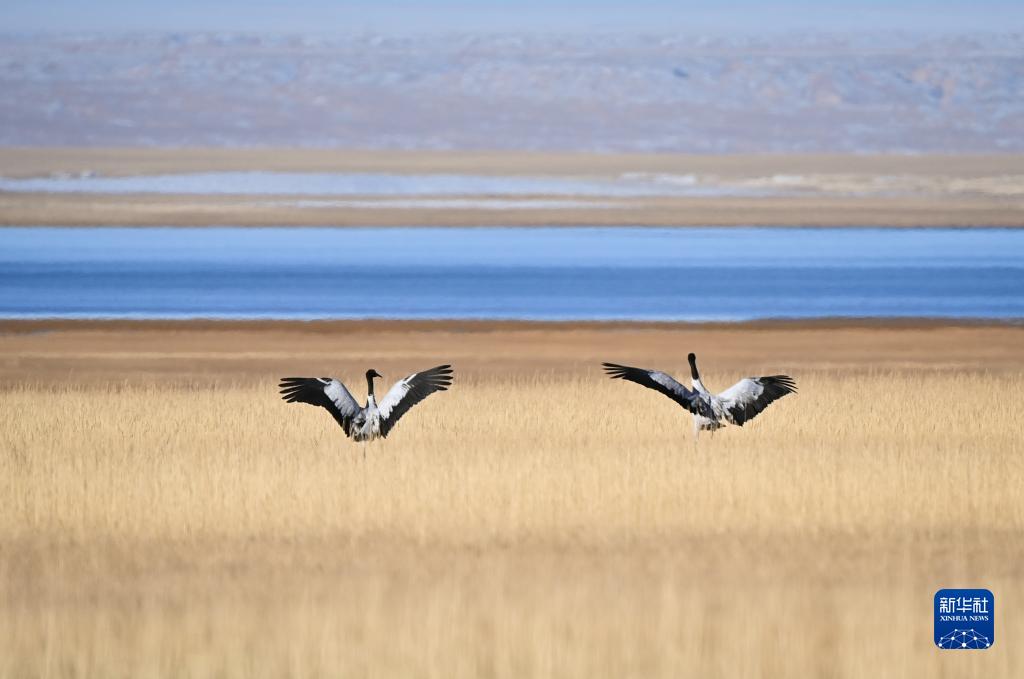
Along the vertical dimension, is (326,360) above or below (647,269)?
below

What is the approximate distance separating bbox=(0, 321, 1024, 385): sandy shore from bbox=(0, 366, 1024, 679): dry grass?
658 centimetres

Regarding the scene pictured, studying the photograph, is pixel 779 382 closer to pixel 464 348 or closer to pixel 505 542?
pixel 505 542

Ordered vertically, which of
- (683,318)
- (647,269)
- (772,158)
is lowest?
(683,318)

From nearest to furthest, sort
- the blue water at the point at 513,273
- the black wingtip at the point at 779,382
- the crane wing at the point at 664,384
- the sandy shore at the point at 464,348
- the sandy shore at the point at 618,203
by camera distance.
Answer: the crane wing at the point at 664,384 → the black wingtip at the point at 779,382 → the sandy shore at the point at 464,348 → the blue water at the point at 513,273 → the sandy shore at the point at 618,203

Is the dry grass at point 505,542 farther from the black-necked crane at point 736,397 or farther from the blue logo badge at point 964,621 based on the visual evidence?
the black-necked crane at point 736,397

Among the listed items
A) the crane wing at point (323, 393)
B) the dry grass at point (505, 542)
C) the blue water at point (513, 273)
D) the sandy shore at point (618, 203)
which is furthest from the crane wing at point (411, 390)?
the sandy shore at point (618, 203)

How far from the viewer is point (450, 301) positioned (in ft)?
122

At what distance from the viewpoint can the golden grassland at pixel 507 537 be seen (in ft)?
29.9

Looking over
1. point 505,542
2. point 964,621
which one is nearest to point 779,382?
point 505,542

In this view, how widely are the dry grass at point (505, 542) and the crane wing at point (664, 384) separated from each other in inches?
18.5

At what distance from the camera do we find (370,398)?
47.3ft

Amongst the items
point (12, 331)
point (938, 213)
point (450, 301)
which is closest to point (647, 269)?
point (450, 301)

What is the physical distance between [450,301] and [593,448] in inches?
851

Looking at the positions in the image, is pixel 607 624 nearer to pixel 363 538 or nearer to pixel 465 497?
pixel 363 538
